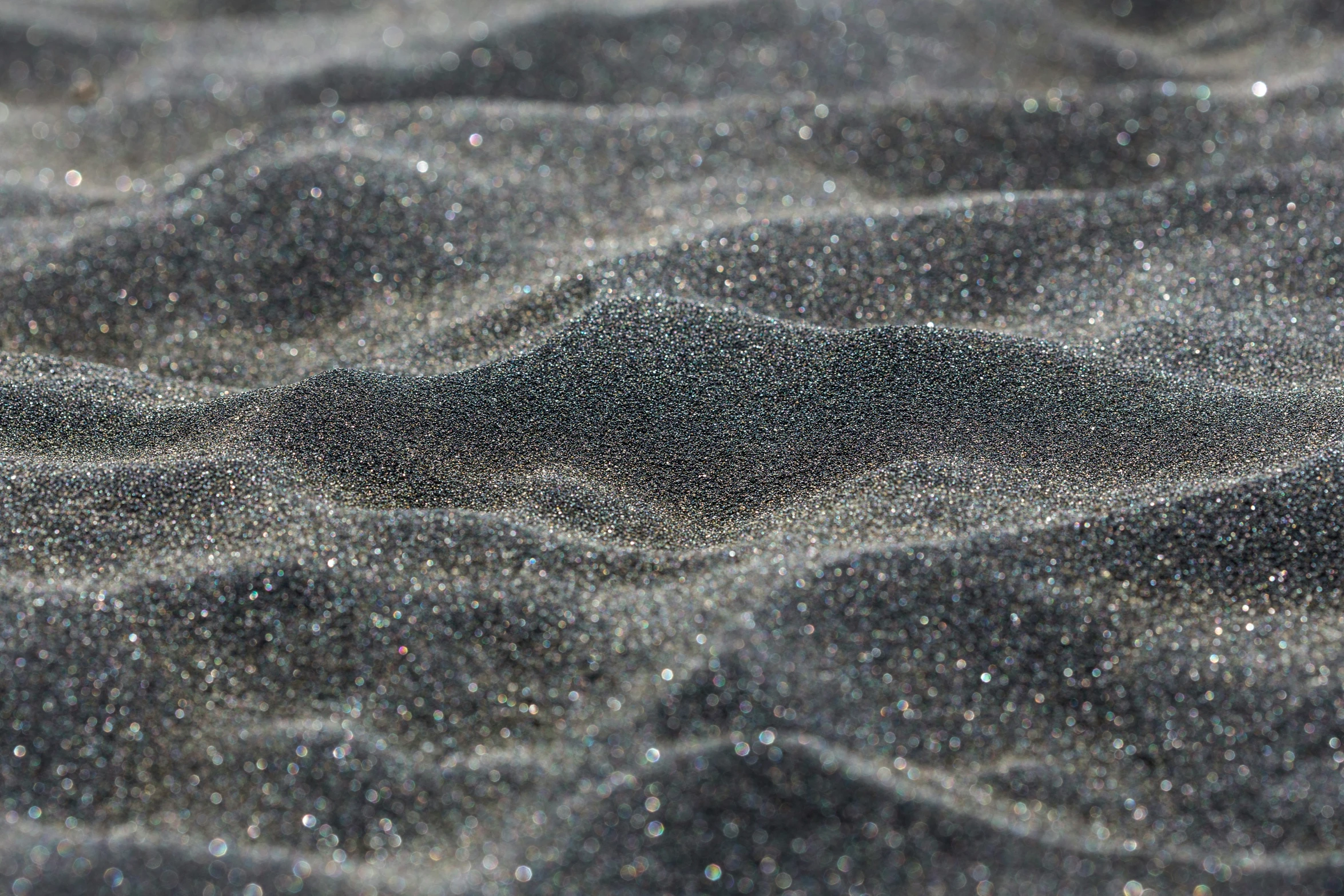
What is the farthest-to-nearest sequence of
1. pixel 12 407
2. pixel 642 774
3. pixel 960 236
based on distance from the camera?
pixel 960 236, pixel 12 407, pixel 642 774

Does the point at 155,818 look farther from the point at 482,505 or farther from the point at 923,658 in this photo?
the point at 923,658

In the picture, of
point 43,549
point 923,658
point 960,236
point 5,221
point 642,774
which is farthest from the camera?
point 5,221

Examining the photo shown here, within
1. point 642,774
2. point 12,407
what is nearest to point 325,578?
point 642,774

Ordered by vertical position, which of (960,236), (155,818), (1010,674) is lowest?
(155,818)

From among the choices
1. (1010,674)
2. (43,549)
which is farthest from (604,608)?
(43,549)

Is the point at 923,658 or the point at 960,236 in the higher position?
the point at 960,236

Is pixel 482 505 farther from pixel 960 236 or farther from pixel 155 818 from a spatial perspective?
pixel 960 236

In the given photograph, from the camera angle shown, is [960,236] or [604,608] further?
[960,236]
